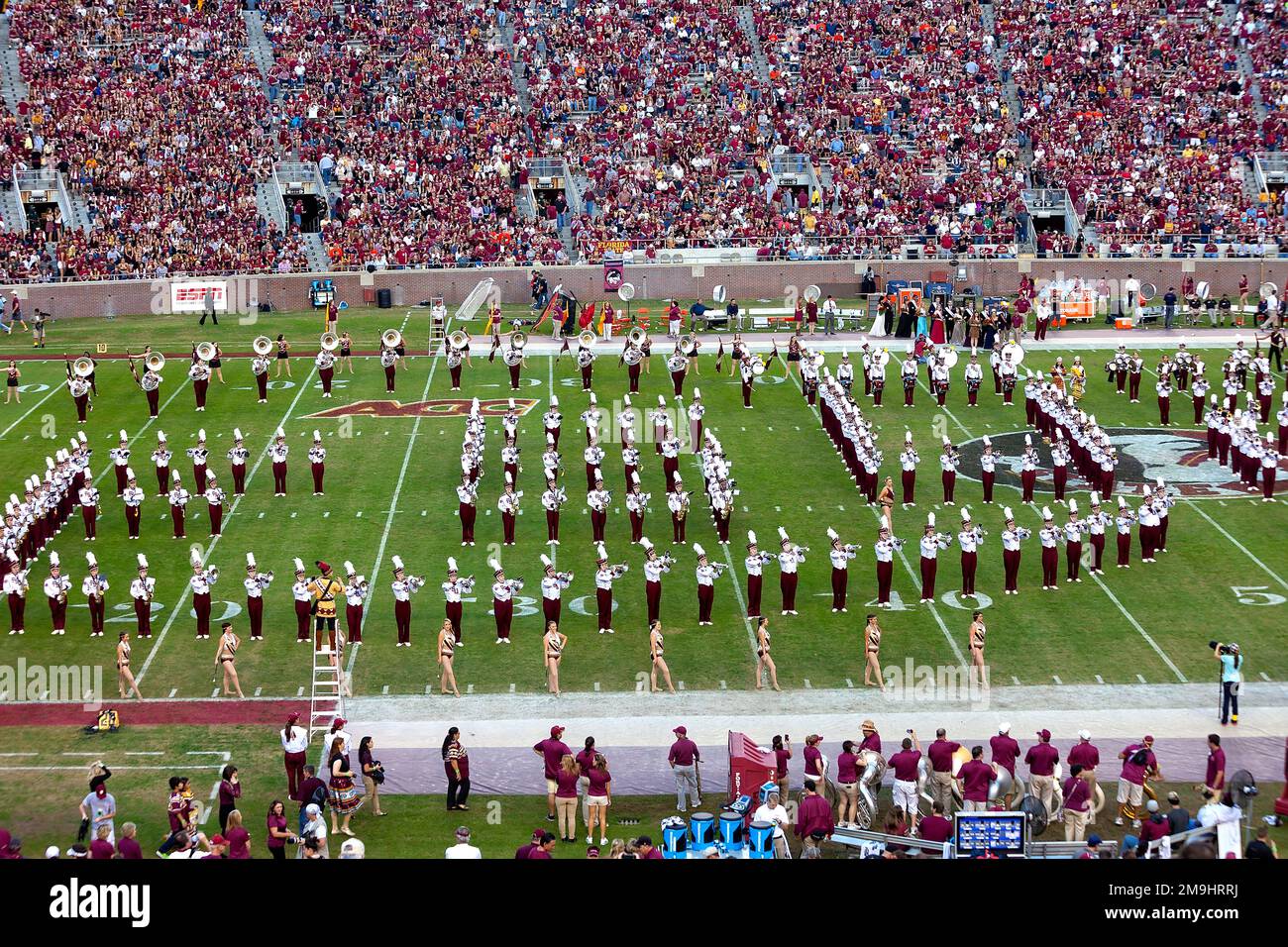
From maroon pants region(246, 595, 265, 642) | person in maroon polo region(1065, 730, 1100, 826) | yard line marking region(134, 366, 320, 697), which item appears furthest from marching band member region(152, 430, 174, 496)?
person in maroon polo region(1065, 730, 1100, 826)

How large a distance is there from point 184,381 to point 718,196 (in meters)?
19.8

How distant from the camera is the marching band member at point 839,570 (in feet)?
75.5

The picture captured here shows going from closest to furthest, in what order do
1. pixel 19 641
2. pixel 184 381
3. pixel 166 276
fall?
pixel 19 641 < pixel 184 381 < pixel 166 276

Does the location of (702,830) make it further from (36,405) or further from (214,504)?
(36,405)

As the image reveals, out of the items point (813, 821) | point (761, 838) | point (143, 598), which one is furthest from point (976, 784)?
point (143, 598)

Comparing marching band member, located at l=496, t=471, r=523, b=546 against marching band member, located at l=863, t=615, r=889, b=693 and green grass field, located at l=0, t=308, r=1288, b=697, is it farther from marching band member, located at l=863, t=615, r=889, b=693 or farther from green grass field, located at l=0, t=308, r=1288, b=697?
marching band member, located at l=863, t=615, r=889, b=693

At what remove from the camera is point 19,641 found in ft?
75.9

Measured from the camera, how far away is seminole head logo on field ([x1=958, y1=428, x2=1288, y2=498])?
2900 centimetres

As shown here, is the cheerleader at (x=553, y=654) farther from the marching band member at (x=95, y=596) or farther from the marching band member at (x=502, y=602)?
the marching band member at (x=95, y=596)

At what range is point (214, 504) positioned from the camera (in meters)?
27.0

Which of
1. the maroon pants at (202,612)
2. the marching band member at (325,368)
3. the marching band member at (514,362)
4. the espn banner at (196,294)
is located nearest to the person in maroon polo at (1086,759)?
the maroon pants at (202,612)

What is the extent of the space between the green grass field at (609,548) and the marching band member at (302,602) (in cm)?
22

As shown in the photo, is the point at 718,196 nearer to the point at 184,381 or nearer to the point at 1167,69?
the point at 1167,69
